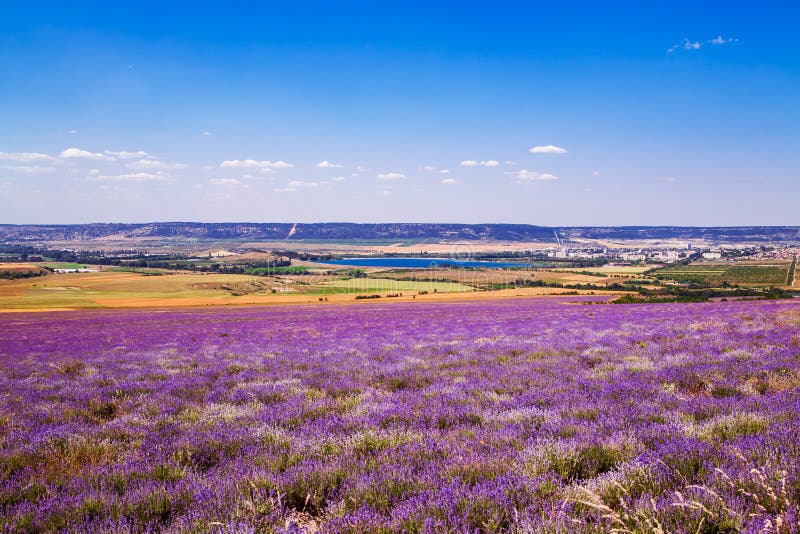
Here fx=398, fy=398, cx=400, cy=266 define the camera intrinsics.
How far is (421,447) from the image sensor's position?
4.33m

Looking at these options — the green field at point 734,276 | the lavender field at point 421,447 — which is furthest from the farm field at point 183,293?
the lavender field at point 421,447

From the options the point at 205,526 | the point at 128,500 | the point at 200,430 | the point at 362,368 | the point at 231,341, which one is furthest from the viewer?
the point at 231,341

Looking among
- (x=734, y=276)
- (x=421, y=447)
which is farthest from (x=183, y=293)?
(x=734, y=276)

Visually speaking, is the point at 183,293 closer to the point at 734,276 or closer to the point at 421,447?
the point at 421,447

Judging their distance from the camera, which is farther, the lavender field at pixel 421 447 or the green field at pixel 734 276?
the green field at pixel 734 276

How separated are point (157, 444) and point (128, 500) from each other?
5.24ft

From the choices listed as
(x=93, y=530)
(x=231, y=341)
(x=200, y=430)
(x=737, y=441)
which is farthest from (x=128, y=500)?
(x=231, y=341)

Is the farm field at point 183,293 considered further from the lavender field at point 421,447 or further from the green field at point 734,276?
the lavender field at point 421,447

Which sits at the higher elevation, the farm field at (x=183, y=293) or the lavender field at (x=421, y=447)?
the lavender field at (x=421, y=447)

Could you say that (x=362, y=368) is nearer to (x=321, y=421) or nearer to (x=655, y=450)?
(x=321, y=421)

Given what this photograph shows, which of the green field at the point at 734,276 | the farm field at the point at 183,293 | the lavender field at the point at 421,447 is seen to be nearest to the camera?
the lavender field at the point at 421,447

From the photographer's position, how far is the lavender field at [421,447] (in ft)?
9.89

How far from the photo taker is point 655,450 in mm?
3992

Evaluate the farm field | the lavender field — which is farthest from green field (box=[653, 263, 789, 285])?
the lavender field
